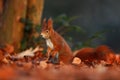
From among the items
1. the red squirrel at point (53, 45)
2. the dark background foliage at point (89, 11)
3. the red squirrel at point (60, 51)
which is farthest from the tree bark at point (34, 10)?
the dark background foliage at point (89, 11)


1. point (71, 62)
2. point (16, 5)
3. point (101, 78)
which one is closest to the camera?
point (101, 78)

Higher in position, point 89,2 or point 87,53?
point 89,2

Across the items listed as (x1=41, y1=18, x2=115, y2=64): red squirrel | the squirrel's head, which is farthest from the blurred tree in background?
the squirrel's head

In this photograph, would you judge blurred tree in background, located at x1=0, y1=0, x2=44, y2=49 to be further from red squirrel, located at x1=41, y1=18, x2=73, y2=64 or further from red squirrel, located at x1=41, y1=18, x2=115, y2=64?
red squirrel, located at x1=41, y1=18, x2=73, y2=64

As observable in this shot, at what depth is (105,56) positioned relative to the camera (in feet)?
20.6

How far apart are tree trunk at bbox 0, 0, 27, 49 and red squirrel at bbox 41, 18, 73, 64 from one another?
2680 mm

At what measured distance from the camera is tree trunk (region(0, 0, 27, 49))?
868 cm

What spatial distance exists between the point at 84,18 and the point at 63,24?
701 centimetres

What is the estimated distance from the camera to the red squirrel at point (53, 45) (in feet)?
19.5

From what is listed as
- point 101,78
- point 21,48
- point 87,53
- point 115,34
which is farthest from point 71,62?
point 115,34

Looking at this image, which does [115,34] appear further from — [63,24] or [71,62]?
[71,62]

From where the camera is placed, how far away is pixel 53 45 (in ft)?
19.8

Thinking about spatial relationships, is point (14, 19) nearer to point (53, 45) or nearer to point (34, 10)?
point (34, 10)

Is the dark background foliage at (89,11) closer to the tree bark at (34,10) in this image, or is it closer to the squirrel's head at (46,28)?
the tree bark at (34,10)
